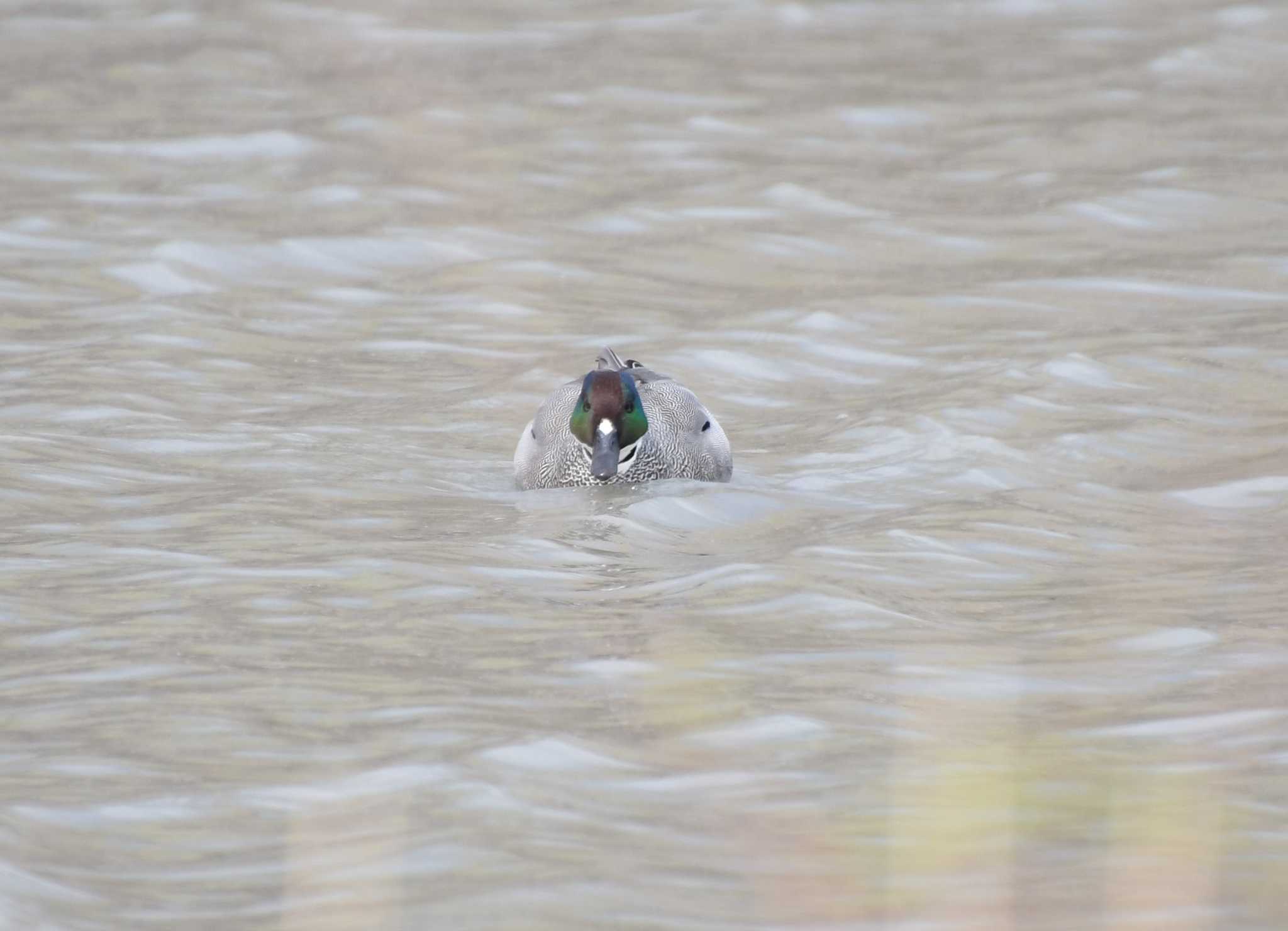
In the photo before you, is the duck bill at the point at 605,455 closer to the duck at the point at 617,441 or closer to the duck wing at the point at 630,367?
the duck at the point at 617,441

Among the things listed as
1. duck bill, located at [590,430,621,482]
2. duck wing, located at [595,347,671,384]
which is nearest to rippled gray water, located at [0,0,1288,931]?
duck bill, located at [590,430,621,482]

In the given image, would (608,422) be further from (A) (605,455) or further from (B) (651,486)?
(B) (651,486)

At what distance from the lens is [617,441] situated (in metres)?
10.7

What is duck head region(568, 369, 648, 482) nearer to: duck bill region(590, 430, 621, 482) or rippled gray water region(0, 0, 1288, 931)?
duck bill region(590, 430, 621, 482)

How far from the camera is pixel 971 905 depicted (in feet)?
17.9

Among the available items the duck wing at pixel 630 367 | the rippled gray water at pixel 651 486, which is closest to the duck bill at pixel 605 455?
the rippled gray water at pixel 651 486

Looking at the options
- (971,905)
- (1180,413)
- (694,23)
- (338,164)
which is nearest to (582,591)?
(971,905)

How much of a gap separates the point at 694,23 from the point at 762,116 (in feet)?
10.0

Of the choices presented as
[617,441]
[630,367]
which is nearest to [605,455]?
[617,441]

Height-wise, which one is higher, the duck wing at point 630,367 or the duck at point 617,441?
the duck wing at point 630,367

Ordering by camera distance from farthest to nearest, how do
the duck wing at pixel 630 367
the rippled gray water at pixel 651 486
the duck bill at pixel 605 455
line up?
the duck wing at pixel 630 367
the duck bill at pixel 605 455
the rippled gray water at pixel 651 486

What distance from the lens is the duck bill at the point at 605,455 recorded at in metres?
10.6

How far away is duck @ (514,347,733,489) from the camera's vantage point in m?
10.7

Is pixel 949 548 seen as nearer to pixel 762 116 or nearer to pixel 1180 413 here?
pixel 1180 413
